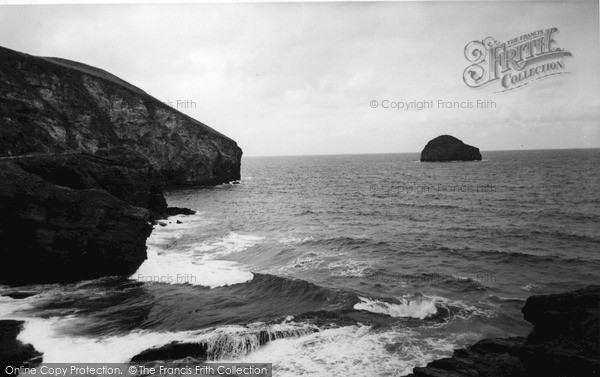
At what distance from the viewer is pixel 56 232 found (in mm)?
16906

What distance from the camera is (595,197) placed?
3916 cm

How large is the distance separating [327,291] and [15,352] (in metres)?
11.2

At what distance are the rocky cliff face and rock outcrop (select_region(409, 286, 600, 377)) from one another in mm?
36863

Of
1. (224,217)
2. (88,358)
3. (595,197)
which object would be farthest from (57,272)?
(595,197)

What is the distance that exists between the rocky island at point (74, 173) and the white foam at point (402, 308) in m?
12.2

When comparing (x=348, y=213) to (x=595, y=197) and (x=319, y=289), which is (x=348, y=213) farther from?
(x=595, y=197)

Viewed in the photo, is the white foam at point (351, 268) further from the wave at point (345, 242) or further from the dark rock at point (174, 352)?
the dark rock at point (174, 352)

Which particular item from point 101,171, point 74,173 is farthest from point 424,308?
point 101,171

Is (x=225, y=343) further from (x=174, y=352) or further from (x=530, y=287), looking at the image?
(x=530, y=287)

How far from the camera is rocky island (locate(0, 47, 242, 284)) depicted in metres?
16.7

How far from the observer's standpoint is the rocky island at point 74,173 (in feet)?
54.9

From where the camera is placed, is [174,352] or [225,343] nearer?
[174,352]

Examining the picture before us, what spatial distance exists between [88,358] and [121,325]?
2172 millimetres

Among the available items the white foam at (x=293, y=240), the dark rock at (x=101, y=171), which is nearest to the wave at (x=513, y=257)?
the white foam at (x=293, y=240)
